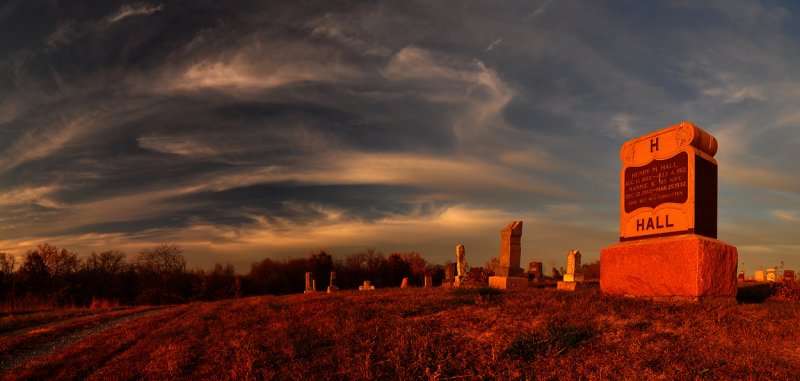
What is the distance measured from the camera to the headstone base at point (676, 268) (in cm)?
1077

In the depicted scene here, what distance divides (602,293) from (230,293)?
123 feet

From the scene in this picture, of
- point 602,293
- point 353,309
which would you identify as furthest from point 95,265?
point 602,293

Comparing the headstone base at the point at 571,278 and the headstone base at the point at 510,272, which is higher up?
the headstone base at the point at 510,272

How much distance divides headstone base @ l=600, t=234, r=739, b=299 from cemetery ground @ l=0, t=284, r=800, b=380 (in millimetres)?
821

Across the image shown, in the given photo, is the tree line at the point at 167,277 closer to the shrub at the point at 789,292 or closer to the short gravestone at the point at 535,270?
the short gravestone at the point at 535,270

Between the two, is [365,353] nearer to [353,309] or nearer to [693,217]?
[353,309]

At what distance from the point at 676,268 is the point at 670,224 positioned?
1.23 metres

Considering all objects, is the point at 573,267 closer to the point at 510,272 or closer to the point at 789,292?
the point at 510,272

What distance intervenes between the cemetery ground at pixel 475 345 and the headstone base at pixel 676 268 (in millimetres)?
821

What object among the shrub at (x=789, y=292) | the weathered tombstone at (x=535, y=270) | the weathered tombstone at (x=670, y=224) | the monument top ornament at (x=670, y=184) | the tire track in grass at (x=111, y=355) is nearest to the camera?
the tire track in grass at (x=111, y=355)

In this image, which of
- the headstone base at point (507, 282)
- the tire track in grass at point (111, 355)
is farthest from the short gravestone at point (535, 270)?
the tire track in grass at point (111, 355)

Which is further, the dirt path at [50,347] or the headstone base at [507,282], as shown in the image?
the headstone base at [507,282]

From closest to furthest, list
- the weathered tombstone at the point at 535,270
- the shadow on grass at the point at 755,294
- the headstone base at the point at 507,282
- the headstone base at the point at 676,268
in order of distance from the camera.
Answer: the headstone base at the point at 676,268
the shadow on grass at the point at 755,294
the headstone base at the point at 507,282
the weathered tombstone at the point at 535,270

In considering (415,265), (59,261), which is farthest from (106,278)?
(415,265)
